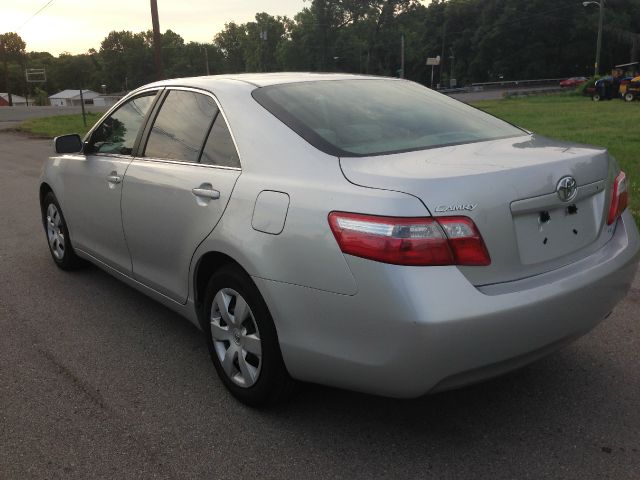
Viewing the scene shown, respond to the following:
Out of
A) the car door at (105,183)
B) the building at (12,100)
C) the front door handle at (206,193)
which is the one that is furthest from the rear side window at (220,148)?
the building at (12,100)

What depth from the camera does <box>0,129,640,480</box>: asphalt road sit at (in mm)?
2529

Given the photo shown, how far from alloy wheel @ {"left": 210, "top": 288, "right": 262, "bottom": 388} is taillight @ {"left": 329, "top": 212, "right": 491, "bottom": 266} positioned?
78 centimetres

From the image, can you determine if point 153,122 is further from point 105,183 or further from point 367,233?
point 367,233

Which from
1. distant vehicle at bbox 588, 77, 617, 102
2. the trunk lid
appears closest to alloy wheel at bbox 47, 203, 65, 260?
the trunk lid

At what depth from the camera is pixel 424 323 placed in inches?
86.7

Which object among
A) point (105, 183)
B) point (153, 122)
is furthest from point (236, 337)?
point (105, 183)

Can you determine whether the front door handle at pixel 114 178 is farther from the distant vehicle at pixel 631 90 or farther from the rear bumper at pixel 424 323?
the distant vehicle at pixel 631 90

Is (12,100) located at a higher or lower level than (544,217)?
higher

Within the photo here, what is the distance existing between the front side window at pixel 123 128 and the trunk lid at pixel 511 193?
192 centimetres

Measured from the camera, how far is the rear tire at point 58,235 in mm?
5090

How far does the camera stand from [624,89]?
3322 cm

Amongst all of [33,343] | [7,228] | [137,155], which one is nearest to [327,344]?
[137,155]

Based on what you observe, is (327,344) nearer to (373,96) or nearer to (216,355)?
(216,355)

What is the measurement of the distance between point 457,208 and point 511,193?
10.2 inches
